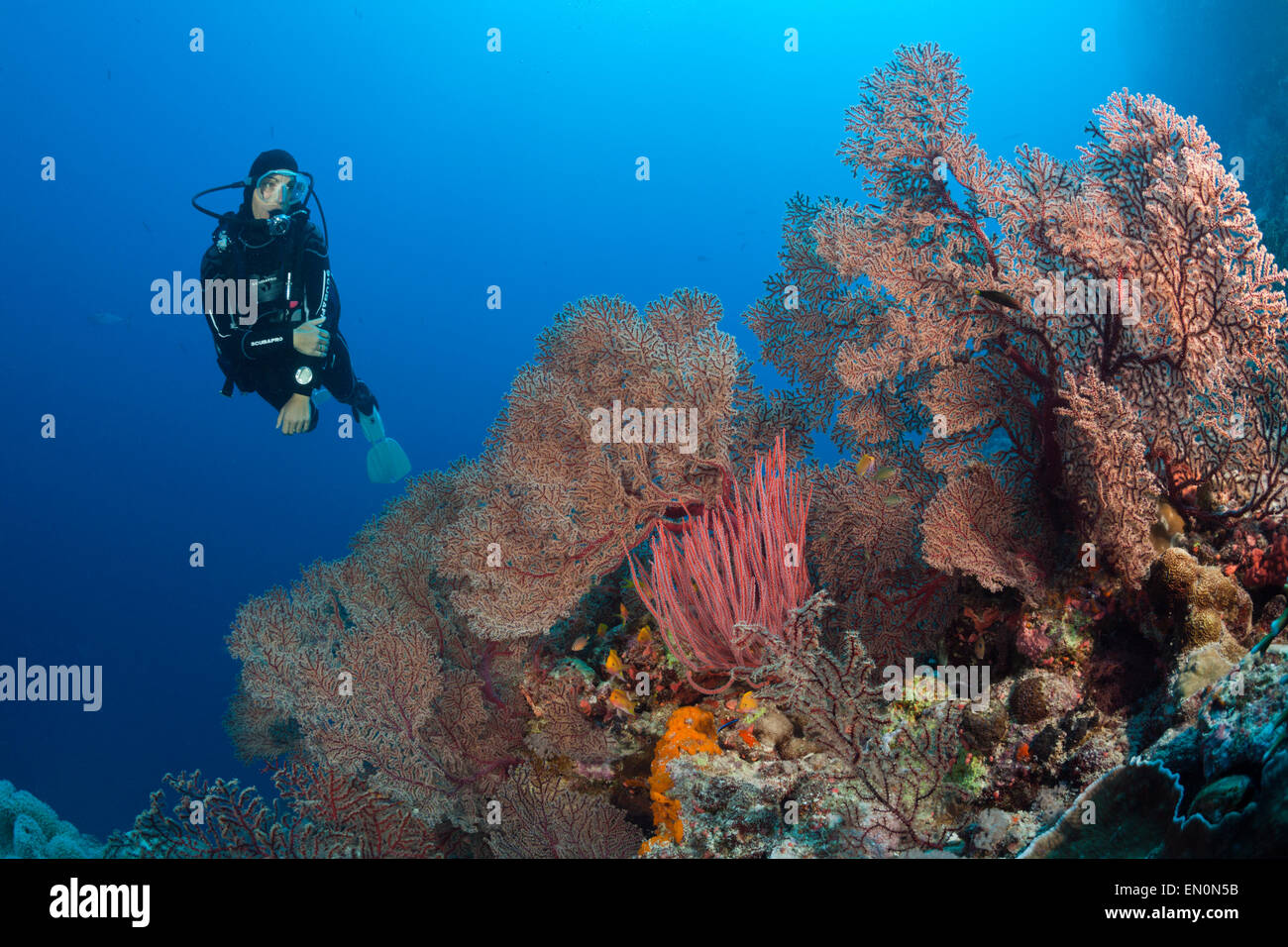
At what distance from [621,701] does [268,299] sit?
6.16 m

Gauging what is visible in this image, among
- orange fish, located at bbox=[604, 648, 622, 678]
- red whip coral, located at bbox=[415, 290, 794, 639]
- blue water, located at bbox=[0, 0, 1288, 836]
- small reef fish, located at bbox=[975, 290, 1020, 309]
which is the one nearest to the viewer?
small reef fish, located at bbox=[975, 290, 1020, 309]

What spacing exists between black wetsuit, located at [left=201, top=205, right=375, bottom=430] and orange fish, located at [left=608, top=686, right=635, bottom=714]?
5230 mm

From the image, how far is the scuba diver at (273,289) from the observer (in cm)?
700

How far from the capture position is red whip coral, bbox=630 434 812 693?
3.78m

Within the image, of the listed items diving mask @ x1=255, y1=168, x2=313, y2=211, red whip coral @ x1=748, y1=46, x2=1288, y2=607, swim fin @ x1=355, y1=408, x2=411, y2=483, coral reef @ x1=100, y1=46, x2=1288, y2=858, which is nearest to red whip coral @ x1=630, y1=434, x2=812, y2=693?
coral reef @ x1=100, y1=46, x2=1288, y2=858

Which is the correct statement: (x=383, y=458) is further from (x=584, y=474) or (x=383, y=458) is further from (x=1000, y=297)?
(x=1000, y=297)

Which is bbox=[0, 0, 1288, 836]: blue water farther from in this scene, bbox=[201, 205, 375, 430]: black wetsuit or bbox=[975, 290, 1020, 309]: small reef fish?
bbox=[975, 290, 1020, 309]: small reef fish

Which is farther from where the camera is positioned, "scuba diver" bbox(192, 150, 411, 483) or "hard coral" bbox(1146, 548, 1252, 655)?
"scuba diver" bbox(192, 150, 411, 483)

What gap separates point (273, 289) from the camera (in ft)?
23.3

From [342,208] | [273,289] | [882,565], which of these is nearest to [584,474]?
[882,565]

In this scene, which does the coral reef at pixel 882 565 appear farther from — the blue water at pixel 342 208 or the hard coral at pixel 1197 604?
the blue water at pixel 342 208

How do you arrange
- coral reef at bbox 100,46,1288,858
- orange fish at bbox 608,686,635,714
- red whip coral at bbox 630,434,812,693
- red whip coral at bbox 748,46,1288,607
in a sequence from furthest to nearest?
orange fish at bbox 608,686,635,714, red whip coral at bbox 630,434,812,693, red whip coral at bbox 748,46,1288,607, coral reef at bbox 100,46,1288,858

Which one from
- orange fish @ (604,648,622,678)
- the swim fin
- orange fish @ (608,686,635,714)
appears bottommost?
orange fish @ (608,686,635,714)

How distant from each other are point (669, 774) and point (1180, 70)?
4128cm
